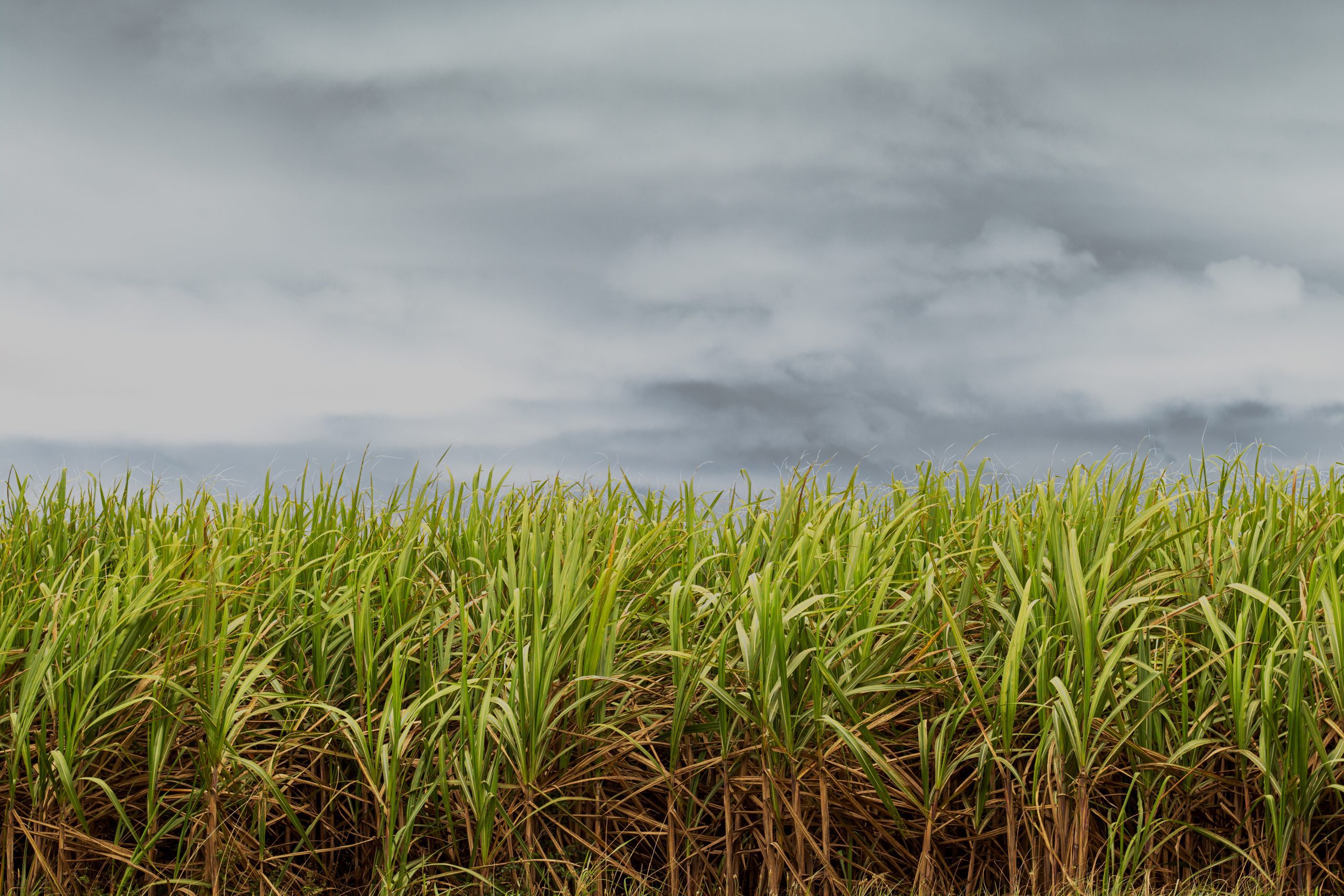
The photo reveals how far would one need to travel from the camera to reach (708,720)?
4199 millimetres

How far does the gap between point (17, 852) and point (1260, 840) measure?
5.39 metres

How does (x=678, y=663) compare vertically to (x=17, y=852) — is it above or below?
above

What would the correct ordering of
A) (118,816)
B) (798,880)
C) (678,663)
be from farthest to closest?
(118,816) < (678,663) < (798,880)

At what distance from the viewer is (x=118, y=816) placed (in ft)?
14.1

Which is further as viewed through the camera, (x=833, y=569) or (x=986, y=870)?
(x=833, y=569)

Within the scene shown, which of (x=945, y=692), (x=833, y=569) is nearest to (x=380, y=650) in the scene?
(x=833, y=569)

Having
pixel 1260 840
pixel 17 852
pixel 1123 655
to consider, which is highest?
pixel 1123 655

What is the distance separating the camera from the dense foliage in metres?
3.83

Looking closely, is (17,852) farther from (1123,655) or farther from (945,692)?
(1123,655)

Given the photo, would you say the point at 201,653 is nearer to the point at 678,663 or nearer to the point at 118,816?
the point at 118,816

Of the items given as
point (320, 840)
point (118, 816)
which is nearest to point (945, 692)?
point (320, 840)

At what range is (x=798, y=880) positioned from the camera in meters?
3.76

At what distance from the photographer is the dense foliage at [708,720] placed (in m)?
3.83

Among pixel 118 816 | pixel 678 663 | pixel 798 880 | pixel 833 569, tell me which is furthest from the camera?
pixel 833 569
